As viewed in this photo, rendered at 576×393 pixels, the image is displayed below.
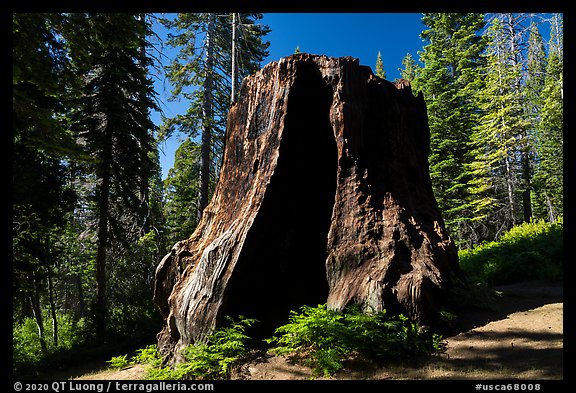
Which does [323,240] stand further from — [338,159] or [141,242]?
[141,242]

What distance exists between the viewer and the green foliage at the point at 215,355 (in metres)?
4.58

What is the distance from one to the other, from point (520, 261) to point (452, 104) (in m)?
14.2

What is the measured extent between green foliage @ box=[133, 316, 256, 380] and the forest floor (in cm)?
24

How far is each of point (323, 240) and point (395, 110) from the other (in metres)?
3.29

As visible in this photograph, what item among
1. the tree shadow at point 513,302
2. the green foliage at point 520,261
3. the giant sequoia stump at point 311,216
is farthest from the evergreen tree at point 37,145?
the green foliage at point 520,261

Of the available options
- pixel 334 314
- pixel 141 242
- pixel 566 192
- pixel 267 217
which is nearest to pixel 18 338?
pixel 141 242

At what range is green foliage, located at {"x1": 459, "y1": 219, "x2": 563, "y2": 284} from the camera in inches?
346

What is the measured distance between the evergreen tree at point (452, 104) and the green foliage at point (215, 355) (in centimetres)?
1608

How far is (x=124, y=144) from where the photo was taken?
13266 mm

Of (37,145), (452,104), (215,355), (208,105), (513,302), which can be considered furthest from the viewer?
(452,104)

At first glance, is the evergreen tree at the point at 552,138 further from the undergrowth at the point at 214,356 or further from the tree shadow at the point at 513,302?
the undergrowth at the point at 214,356

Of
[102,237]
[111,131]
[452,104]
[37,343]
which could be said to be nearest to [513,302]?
[102,237]

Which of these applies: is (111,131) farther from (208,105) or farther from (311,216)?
(311,216)

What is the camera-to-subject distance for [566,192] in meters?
3.94
